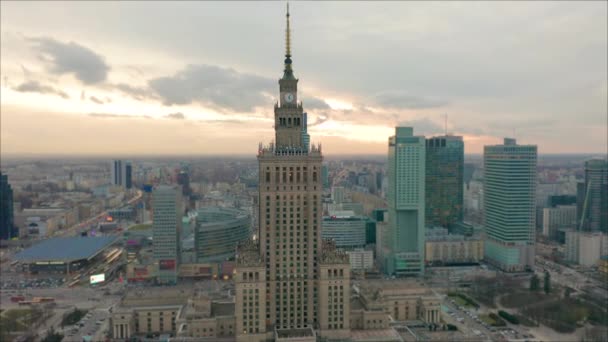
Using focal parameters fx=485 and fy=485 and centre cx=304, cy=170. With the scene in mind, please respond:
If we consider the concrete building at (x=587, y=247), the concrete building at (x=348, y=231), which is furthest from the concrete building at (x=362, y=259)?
the concrete building at (x=587, y=247)

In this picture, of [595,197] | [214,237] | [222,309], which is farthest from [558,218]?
[222,309]

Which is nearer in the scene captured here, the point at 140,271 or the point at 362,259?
the point at 140,271

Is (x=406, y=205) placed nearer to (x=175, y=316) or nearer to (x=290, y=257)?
(x=175, y=316)

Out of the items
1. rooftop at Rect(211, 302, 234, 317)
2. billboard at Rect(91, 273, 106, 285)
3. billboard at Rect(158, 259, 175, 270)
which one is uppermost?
rooftop at Rect(211, 302, 234, 317)

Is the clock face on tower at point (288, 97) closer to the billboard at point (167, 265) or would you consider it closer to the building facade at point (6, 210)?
the billboard at point (167, 265)

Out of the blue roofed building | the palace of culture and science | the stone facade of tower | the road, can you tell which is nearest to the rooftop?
the palace of culture and science

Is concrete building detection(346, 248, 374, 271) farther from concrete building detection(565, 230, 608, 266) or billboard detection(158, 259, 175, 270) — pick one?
concrete building detection(565, 230, 608, 266)

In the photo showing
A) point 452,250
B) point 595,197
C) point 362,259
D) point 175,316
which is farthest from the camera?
point 595,197
